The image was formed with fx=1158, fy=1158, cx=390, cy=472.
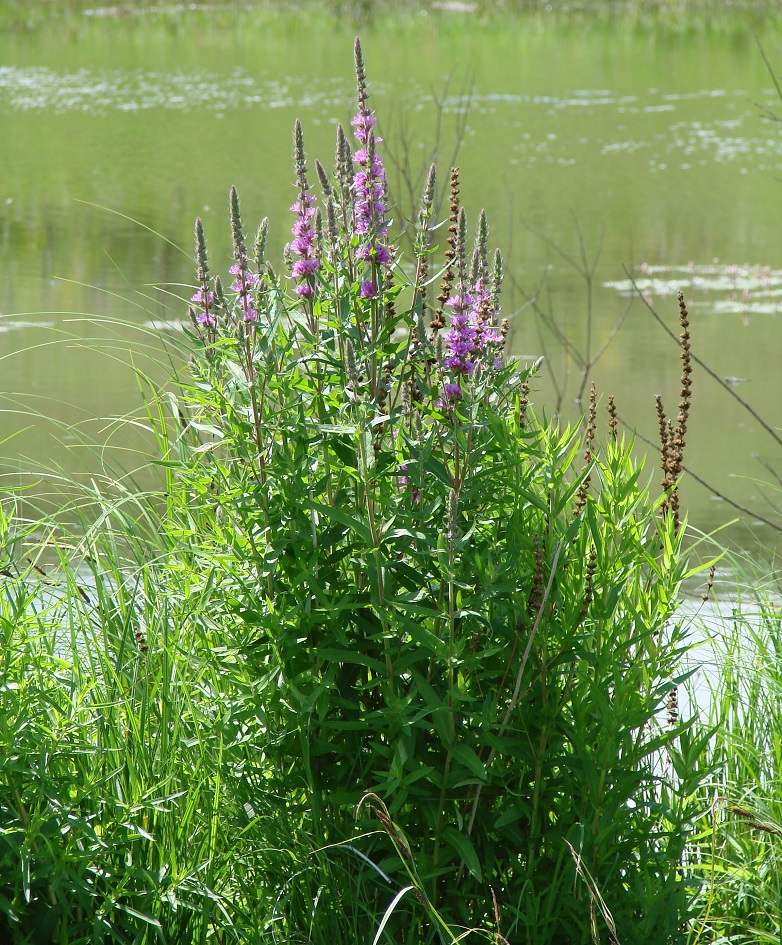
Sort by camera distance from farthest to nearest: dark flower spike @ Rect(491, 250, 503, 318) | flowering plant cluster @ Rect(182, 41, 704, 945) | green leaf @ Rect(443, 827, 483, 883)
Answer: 1. dark flower spike @ Rect(491, 250, 503, 318)
2. flowering plant cluster @ Rect(182, 41, 704, 945)
3. green leaf @ Rect(443, 827, 483, 883)

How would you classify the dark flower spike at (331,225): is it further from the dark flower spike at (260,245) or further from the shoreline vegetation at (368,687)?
the dark flower spike at (260,245)

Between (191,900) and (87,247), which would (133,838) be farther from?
(87,247)

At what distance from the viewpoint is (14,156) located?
37.6ft

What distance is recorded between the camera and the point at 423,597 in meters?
1.90

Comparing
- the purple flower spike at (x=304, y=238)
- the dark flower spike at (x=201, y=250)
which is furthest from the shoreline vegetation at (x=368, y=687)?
the dark flower spike at (x=201, y=250)

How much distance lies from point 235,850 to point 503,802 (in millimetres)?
484

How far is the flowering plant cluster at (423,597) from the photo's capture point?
74.1 inches

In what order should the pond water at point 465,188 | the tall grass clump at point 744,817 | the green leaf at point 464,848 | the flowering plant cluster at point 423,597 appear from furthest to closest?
the pond water at point 465,188 < the tall grass clump at point 744,817 < the flowering plant cluster at point 423,597 < the green leaf at point 464,848

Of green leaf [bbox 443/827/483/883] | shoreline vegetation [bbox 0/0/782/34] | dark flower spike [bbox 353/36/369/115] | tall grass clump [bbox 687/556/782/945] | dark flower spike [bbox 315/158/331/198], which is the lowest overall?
tall grass clump [bbox 687/556/782/945]

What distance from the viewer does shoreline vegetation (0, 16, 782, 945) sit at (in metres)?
1.87

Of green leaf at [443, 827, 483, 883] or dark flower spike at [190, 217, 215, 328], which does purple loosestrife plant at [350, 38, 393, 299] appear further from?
green leaf at [443, 827, 483, 883]

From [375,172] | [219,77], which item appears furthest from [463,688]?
[219,77]

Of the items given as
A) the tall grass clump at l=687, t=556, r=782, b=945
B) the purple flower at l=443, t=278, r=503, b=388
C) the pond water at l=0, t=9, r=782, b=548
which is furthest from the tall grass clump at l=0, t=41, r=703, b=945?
the pond water at l=0, t=9, r=782, b=548

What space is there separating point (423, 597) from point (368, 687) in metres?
0.17
